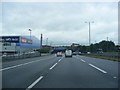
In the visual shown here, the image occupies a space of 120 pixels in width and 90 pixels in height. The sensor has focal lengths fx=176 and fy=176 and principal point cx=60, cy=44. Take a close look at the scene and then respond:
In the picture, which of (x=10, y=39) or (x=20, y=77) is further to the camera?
(x=10, y=39)

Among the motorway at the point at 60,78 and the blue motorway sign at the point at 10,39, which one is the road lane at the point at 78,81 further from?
the blue motorway sign at the point at 10,39

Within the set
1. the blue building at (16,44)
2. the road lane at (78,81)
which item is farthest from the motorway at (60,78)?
the blue building at (16,44)

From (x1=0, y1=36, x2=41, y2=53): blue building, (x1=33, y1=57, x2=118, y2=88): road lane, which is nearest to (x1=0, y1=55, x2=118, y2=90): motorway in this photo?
(x1=33, y1=57, x2=118, y2=88): road lane

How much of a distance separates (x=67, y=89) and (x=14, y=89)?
237 cm

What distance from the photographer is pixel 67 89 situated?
25.8 ft

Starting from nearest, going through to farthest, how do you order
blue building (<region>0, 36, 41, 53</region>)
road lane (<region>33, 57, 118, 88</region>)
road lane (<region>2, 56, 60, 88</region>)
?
road lane (<region>33, 57, 118, 88</region>) → road lane (<region>2, 56, 60, 88</region>) → blue building (<region>0, 36, 41, 53</region>)

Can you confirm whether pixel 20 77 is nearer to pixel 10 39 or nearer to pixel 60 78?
pixel 60 78

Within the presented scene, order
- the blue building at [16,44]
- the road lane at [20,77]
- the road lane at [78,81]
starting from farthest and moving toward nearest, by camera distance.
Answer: the blue building at [16,44] < the road lane at [20,77] < the road lane at [78,81]

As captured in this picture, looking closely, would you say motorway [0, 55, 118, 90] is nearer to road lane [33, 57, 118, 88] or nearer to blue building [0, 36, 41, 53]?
road lane [33, 57, 118, 88]

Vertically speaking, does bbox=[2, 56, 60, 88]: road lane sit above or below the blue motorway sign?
below

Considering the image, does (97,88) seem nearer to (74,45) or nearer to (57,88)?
(57,88)

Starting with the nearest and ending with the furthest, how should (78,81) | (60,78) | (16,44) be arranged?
(78,81)
(60,78)
(16,44)

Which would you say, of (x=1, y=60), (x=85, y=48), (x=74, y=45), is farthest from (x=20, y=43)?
(x=74, y=45)

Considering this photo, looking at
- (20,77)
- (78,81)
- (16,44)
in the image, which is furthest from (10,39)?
(78,81)
